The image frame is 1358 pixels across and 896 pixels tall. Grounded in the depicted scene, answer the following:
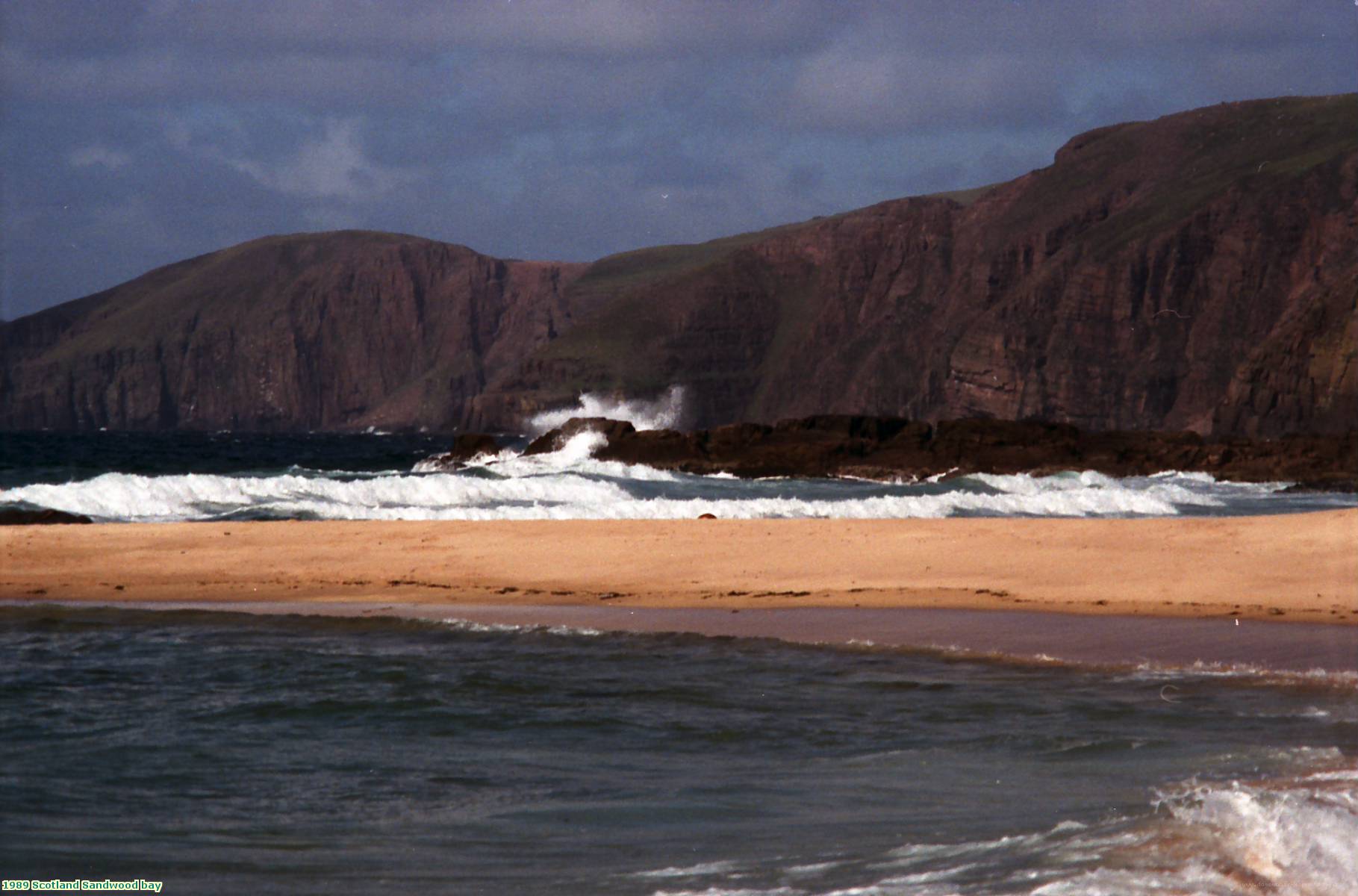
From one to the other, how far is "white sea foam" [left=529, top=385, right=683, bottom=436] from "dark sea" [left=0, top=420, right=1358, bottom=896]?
117366mm

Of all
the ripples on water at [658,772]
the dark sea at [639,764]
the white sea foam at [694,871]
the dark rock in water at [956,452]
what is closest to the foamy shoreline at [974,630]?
the dark sea at [639,764]

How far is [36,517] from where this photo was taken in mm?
23062

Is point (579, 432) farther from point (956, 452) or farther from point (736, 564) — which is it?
point (736, 564)

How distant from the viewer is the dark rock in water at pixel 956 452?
47562mm

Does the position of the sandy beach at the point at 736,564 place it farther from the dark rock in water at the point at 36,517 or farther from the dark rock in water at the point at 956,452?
the dark rock in water at the point at 956,452

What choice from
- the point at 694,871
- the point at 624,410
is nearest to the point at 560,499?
the point at 694,871

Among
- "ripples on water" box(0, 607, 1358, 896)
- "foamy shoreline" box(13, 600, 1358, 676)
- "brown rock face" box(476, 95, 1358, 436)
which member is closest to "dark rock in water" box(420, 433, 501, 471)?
"brown rock face" box(476, 95, 1358, 436)

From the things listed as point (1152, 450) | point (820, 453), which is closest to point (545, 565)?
point (820, 453)

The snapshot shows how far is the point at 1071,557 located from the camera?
1548 centimetres

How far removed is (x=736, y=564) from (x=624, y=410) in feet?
378

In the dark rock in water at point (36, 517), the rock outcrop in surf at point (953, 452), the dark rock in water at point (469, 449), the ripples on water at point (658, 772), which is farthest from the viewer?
the dark rock in water at point (469, 449)

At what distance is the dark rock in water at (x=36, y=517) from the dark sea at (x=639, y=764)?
9.78m

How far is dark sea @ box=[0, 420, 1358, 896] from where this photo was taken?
5254 mm

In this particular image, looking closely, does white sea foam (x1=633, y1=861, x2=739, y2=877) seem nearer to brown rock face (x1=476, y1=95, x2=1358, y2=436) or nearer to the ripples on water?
the ripples on water
